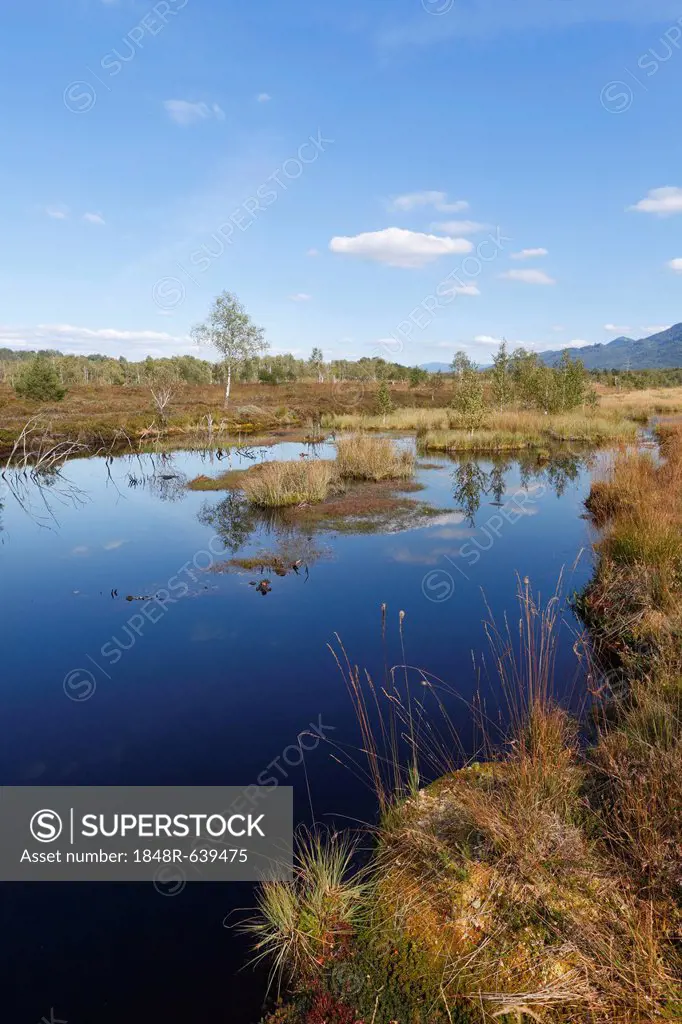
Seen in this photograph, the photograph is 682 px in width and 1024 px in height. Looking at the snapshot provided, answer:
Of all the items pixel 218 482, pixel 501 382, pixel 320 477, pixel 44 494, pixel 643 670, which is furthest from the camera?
pixel 501 382

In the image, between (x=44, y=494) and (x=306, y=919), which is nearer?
(x=306, y=919)

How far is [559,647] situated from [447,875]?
548cm

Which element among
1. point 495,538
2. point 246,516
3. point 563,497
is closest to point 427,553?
point 495,538

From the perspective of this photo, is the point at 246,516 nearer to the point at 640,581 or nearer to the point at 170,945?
the point at 640,581

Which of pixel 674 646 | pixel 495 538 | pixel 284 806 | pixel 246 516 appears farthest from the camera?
pixel 246 516

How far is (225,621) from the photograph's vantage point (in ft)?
32.5

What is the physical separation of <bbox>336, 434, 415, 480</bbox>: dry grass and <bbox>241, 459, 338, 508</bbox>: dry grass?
307cm

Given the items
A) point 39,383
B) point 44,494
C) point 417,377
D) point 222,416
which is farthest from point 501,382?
point 417,377

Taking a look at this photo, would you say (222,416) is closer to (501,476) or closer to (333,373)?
(501,476)

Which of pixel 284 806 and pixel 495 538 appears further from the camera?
pixel 495 538

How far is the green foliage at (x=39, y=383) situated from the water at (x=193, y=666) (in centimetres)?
2958

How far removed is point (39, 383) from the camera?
42.8 meters

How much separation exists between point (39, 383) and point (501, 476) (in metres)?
36.3

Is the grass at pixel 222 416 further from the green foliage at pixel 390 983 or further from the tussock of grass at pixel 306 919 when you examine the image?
the green foliage at pixel 390 983
